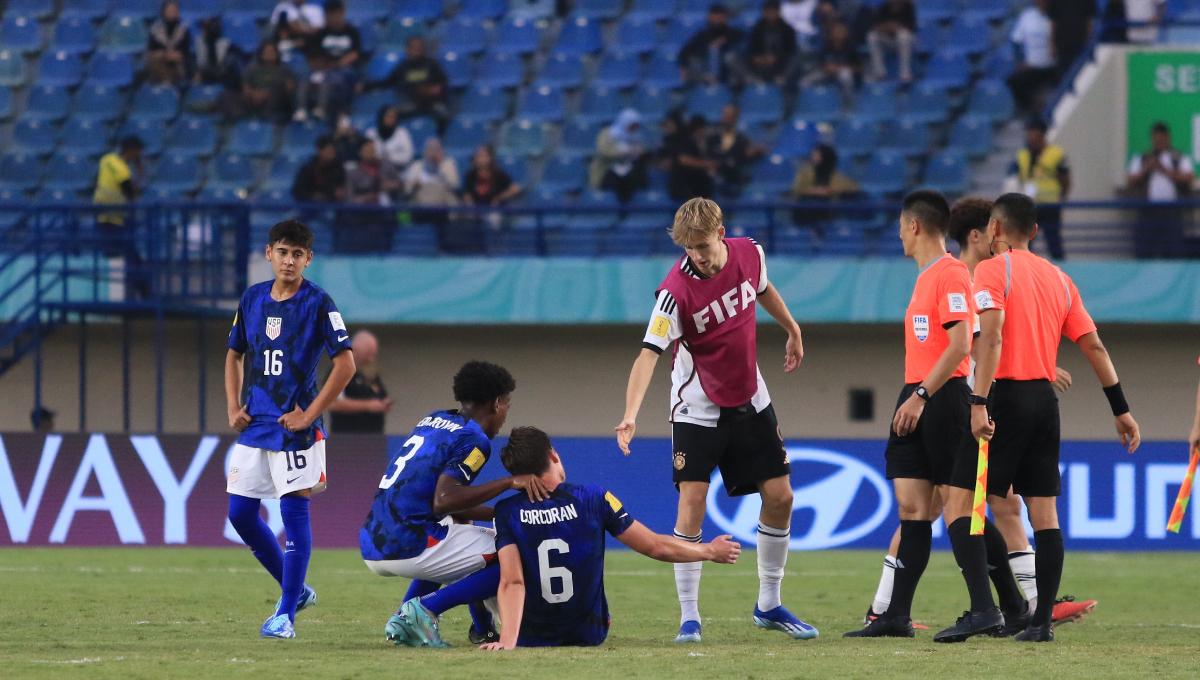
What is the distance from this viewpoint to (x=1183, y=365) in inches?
754

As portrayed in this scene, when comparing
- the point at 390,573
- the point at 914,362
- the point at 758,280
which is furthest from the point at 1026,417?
the point at 390,573

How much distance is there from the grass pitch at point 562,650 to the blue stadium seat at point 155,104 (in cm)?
839

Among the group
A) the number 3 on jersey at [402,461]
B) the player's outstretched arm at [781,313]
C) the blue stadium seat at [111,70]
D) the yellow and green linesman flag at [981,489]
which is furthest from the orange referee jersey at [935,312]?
the blue stadium seat at [111,70]

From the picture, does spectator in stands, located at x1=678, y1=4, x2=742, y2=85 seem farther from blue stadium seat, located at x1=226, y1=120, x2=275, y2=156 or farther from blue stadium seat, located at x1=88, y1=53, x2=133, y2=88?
blue stadium seat, located at x1=88, y1=53, x2=133, y2=88

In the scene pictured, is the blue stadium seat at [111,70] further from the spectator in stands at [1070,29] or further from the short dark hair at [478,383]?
the short dark hair at [478,383]

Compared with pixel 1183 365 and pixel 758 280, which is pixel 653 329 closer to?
pixel 758 280

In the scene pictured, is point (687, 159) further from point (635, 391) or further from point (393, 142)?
point (635, 391)

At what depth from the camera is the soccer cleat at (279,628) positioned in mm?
8477

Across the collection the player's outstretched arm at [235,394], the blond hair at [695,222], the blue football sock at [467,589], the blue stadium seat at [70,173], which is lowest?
the blue football sock at [467,589]

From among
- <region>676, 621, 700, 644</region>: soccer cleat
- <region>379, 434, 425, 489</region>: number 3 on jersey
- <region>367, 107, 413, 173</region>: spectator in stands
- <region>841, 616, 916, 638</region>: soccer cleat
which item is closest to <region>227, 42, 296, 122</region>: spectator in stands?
<region>367, 107, 413, 173</region>: spectator in stands

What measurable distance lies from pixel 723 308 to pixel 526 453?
48.4 inches

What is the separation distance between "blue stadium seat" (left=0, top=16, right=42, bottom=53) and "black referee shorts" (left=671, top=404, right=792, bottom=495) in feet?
53.4

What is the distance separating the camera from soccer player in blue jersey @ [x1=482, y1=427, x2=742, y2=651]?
7922 mm

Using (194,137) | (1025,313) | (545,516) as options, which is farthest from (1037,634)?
(194,137)
